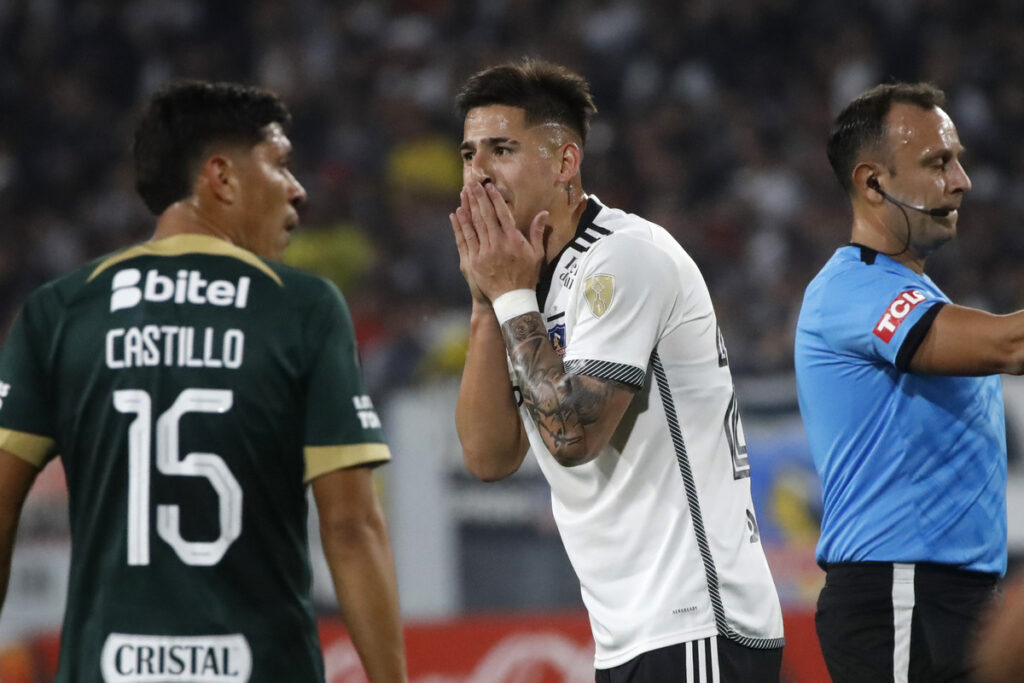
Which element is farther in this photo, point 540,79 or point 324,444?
point 540,79

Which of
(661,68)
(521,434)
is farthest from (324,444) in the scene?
(661,68)

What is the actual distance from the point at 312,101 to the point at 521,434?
33.7 feet

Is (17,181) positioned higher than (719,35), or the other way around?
(719,35)

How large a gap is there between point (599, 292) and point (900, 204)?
4.08 feet

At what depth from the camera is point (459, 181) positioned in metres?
12.3

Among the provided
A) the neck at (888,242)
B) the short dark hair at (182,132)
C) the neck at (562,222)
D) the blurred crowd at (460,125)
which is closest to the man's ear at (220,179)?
the short dark hair at (182,132)

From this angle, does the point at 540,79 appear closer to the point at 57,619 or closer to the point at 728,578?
the point at 728,578

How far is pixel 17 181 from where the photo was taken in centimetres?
1314

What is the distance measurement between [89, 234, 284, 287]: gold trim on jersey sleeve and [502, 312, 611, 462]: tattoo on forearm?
74 centimetres

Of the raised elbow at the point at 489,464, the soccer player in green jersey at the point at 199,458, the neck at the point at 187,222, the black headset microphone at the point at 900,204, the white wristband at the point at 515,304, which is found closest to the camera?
the soccer player in green jersey at the point at 199,458

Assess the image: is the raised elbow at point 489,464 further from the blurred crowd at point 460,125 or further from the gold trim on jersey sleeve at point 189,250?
the blurred crowd at point 460,125

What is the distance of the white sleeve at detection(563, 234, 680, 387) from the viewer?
134 inches

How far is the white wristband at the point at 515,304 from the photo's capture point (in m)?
3.62

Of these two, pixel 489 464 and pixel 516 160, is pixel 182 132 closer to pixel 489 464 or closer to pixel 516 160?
pixel 516 160
